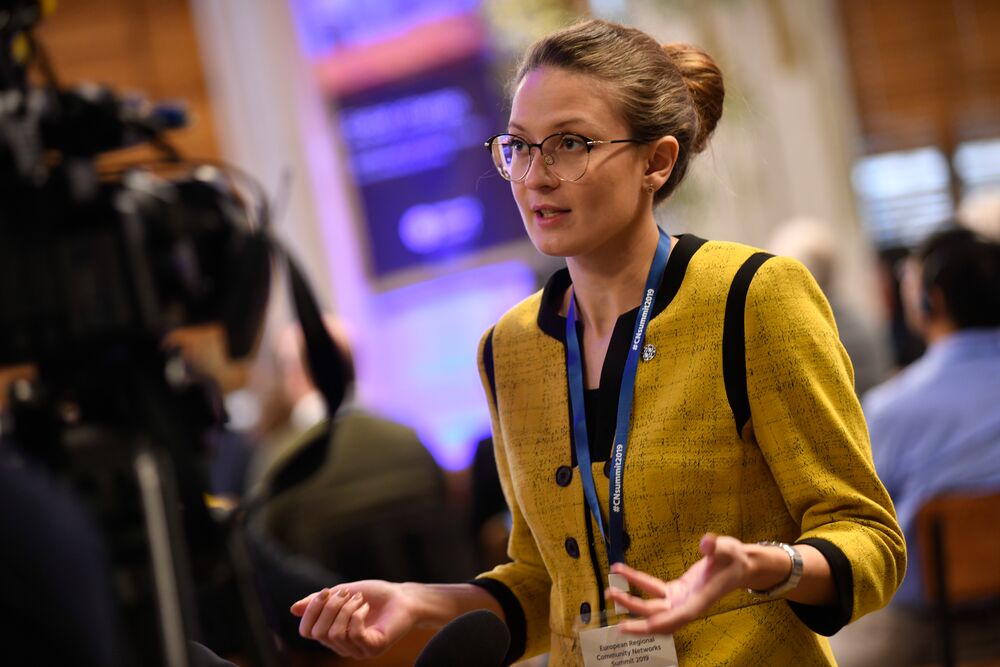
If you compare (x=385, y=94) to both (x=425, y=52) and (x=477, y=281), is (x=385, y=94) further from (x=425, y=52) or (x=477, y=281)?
(x=477, y=281)

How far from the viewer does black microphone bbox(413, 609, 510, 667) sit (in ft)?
3.73

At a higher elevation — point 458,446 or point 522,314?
point 522,314

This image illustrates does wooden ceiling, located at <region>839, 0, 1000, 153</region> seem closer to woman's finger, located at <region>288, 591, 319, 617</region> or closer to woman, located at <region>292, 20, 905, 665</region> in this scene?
woman, located at <region>292, 20, 905, 665</region>

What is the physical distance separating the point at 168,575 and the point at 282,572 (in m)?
1.05

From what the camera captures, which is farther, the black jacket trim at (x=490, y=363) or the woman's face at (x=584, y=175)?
the black jacket trim at (x=490, y=363)

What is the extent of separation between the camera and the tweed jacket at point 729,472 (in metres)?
1.10

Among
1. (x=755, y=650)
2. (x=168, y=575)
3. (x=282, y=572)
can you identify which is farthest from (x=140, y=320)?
(x=282, y=572)

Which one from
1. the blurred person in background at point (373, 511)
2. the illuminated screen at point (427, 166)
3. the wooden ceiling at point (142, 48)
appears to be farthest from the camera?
the wooden ceiling at point (142, 48)

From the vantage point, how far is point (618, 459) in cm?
117

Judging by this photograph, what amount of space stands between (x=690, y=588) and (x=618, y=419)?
0.89ft

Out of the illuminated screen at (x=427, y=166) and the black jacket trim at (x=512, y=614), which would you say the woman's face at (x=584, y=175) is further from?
the illuminated screen at (x=427, y=166)

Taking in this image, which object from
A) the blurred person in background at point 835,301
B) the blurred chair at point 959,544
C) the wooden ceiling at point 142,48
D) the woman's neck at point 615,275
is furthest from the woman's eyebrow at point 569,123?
the wooden ceiling at point 142,48

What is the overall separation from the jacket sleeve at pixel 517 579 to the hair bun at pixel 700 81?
1.10ft

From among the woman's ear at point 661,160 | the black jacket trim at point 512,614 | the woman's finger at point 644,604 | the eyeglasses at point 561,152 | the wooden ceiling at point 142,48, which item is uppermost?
the wooden ceiling at point 142,48
